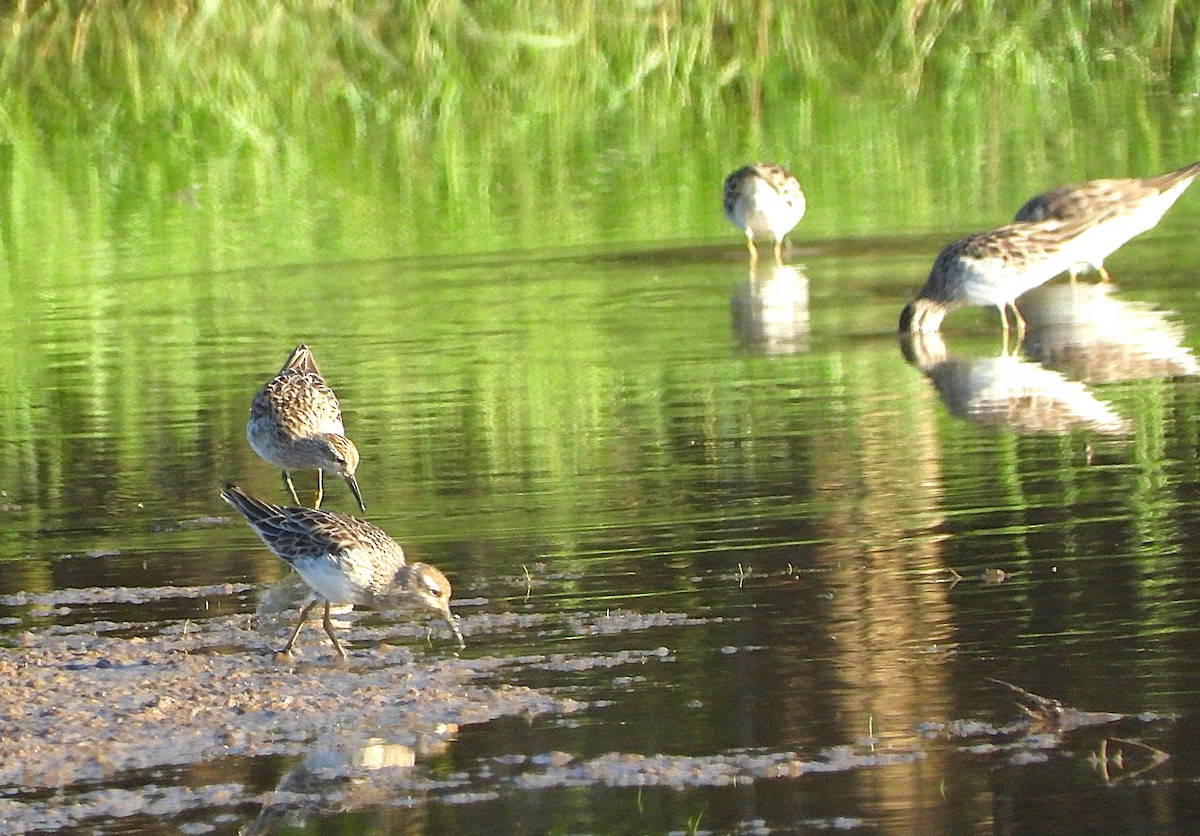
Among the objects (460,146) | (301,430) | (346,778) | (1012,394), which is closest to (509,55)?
(460,146)

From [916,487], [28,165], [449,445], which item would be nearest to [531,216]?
[28,165]

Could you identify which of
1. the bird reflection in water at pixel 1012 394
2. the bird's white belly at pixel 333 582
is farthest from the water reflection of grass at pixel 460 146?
the bird's white belly at pixel 333 582

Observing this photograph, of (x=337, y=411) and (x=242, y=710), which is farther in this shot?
(x=337, y=411)

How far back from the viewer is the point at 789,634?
8305 millimetres

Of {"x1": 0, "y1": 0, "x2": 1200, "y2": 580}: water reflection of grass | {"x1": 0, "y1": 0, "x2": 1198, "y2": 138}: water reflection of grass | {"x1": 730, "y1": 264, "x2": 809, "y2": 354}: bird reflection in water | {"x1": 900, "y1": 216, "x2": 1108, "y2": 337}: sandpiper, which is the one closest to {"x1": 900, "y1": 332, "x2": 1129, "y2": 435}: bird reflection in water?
{"x1": 0, "y1": 0, "x2": 1200, "y2": 580}: water reflection of grass

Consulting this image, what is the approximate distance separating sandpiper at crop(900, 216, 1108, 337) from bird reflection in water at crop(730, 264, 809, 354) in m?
0.68

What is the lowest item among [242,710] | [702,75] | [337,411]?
[242,710]

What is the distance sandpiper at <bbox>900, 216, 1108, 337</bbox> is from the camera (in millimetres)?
14625

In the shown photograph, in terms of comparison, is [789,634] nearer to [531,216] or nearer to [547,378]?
[547,378]

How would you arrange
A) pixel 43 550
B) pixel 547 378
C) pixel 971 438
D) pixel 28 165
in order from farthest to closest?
pixel 28 165
pixel 547 378
pixel 971 438
pixel 43 550

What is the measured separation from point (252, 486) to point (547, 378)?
7.28ft

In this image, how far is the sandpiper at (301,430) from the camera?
36.1 feet

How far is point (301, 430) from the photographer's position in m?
11.3

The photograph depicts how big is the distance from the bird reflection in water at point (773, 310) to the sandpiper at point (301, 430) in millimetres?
3358
